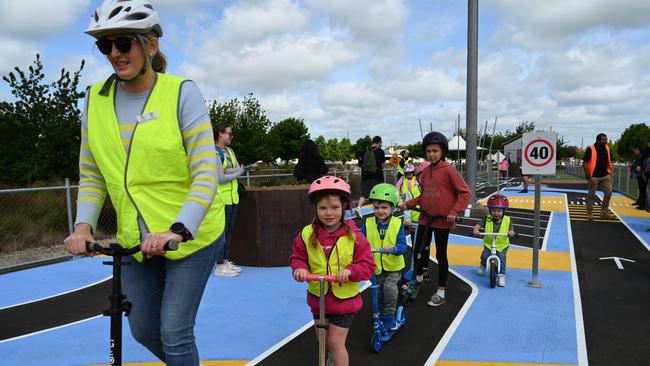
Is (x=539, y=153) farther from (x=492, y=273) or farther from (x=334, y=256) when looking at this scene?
(x=334, y=256)

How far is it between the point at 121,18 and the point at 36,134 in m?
12.4

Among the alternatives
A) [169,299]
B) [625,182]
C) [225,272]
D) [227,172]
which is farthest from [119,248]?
[625,182]

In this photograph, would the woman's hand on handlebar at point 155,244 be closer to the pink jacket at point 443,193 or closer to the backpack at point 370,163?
the pink jacket at point 443,193

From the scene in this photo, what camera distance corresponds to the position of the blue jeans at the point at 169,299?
221cm

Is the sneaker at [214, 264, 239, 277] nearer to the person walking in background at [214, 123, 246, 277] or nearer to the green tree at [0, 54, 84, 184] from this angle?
the person walking in background at [214, 123, 246, 277]

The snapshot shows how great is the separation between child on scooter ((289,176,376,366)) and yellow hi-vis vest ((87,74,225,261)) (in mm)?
1139

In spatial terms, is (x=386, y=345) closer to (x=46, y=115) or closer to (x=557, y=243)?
(x=557, y=243)

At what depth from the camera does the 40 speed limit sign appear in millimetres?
6277

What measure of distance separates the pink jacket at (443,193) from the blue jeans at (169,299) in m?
3.57

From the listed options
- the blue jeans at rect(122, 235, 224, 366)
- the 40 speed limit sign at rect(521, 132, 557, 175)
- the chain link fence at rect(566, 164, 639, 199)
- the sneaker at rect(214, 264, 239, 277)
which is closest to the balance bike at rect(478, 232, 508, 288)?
the 40 speed limit sign at rect(521, 132, 557, 175)

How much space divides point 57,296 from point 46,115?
8.02 m

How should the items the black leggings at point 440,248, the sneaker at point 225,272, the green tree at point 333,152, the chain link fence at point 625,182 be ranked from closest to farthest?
the black leggings at point 440,248
the sneaker at point 225,272
the chain link fence at point 625,182
the green tree at point 333,152

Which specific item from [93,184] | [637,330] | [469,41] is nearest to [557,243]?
[637,330]

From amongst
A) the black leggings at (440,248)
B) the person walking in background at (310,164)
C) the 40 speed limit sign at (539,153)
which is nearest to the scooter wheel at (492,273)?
the black leggings at (440,248)
